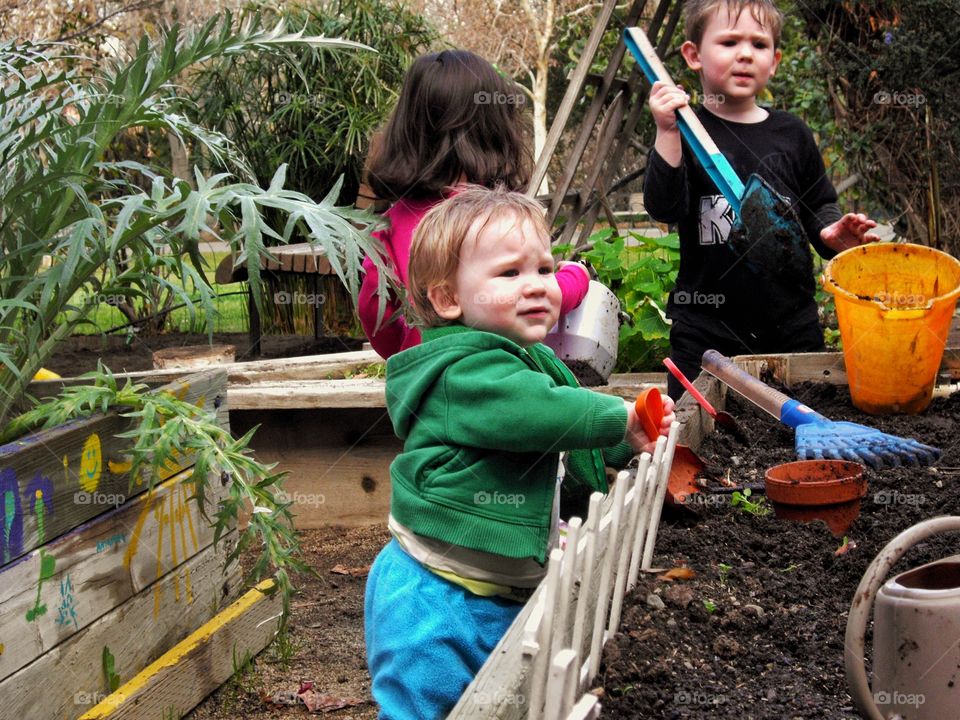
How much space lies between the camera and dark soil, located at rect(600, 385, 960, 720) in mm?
1668

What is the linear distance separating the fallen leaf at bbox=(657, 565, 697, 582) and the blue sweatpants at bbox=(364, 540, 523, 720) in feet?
1.75

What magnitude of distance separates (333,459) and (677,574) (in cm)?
219

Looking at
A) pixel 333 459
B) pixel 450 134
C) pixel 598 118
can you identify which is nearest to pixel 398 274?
pixel 450 134

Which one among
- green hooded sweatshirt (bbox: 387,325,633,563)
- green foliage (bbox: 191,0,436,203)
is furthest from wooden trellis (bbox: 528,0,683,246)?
green hooded sweatshirt (bbox: 387,325,633,563)

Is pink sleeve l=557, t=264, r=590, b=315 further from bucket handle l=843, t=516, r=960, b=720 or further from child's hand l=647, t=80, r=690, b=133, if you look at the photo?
bucket handle l=843, t=516, r=960, b=720

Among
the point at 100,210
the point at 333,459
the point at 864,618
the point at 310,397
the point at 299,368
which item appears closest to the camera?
the point at 864,618

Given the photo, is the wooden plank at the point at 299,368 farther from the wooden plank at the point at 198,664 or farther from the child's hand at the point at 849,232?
the child's hand at the point at 849,232

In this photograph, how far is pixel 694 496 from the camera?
2529mm

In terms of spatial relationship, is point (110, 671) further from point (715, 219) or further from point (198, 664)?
point (715, 219)

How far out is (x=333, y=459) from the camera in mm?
4094

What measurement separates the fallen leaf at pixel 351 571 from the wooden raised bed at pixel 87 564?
0.83 m

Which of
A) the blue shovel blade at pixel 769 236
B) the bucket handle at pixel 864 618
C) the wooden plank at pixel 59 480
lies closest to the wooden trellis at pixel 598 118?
the blue shovel blade at pixel 769 236

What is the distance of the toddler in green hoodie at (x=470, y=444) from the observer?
1523mm

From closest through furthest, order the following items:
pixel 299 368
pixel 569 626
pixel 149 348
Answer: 1. pixel 569 626
2. pixel 299 368
3. pixel 149 348
